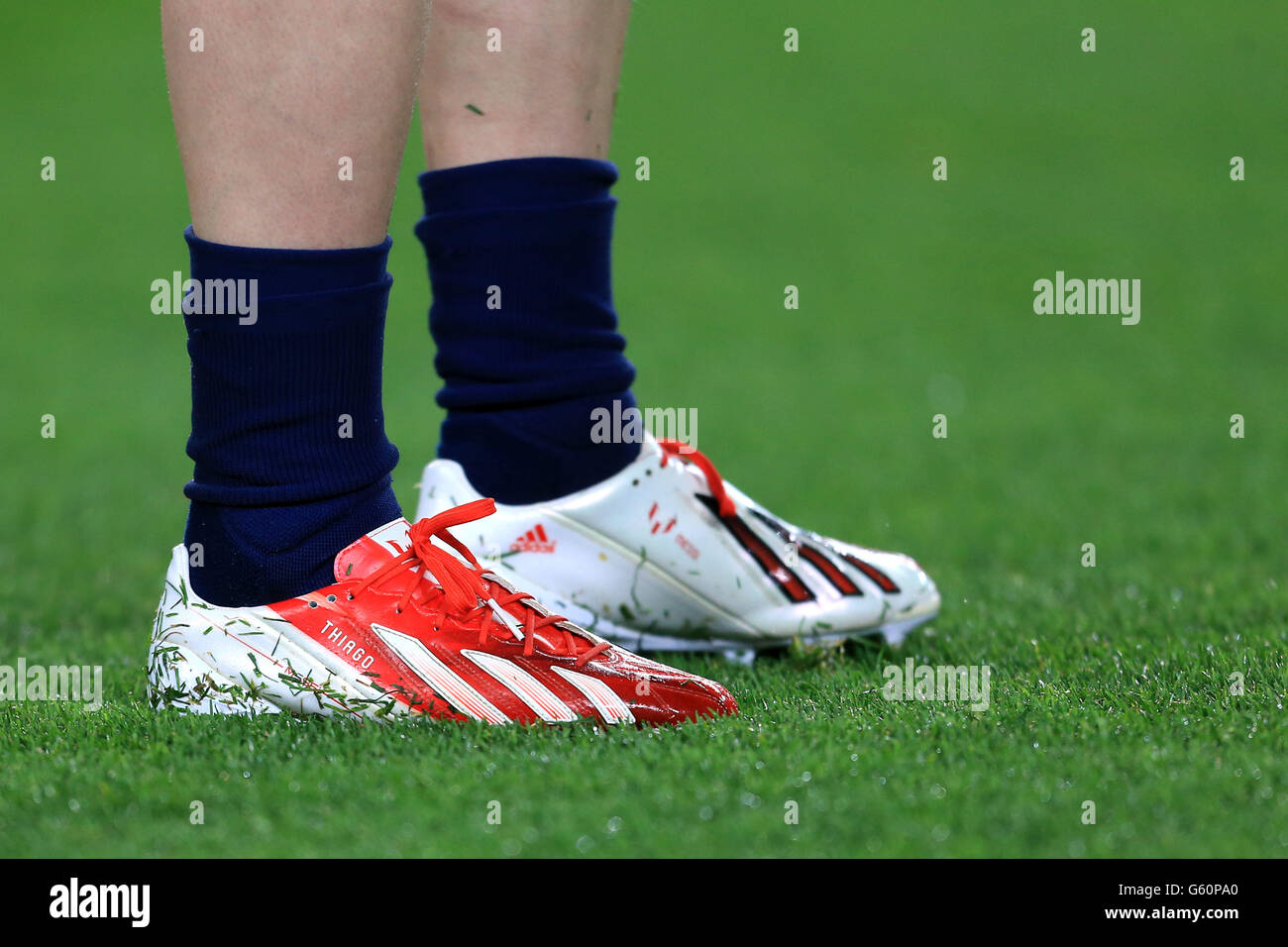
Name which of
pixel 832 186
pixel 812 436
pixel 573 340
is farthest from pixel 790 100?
pixel 573 340

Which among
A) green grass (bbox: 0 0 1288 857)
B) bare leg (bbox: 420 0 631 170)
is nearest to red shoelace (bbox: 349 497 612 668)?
green grass (bbox: 0 0 1288 857)

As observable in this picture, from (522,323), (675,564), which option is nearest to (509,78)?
(522,323)

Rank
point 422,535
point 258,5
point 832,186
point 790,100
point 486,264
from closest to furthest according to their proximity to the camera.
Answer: point 258,5
point 422,535
point 486,264
point 832,186
point 790,100

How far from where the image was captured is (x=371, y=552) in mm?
1106

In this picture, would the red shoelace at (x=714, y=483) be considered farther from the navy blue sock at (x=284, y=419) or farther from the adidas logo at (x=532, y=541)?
the navy blue sock at (x=284, y=419)

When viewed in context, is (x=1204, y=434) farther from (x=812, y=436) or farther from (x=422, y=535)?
(x=422, y=535)

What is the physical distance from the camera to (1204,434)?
117 inches

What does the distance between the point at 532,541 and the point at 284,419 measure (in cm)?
38

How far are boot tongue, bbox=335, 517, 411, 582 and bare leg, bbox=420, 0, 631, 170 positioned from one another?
45 cm

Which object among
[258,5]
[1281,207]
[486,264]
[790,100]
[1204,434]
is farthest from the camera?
[790,100]

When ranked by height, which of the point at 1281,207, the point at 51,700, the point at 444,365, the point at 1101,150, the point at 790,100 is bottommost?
the point at 51,700

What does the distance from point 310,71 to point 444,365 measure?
0.44 metres

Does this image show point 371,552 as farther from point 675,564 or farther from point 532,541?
point 675,564

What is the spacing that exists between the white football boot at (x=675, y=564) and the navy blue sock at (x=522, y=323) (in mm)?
30
